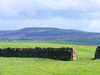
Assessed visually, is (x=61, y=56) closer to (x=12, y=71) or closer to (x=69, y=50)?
(x=69, y=50)

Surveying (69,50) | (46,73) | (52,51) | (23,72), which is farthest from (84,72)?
(52,51)

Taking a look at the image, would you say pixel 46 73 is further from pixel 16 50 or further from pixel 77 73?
pixel 16 50

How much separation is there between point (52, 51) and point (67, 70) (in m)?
17.0

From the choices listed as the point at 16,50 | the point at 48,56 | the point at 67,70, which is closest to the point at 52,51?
the point at 48,56

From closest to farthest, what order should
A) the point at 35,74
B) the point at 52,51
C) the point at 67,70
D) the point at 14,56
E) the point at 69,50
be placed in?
the point at 35,74 < the point at 67,70 < the point at 69,50 < the point at 52,51 < the point at 14,56

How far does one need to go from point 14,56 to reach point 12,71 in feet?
65.6

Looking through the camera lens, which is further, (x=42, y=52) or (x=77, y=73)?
(x=42, y=52)

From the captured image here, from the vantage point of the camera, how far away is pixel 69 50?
1398 inches

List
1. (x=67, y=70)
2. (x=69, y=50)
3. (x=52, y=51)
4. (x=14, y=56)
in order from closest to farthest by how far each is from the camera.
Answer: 1. (x=67, y=70)
2. (x=69, y=50)
3. (x=52, y=51)
4. (x=14, y=56)

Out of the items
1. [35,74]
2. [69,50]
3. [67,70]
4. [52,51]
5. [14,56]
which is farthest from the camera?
[14,56]

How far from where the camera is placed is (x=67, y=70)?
2109 cm

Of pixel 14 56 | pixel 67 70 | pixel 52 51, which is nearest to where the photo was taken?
pixel 67 70

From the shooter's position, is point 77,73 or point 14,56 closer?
point 77,73

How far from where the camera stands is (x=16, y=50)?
40438 mm
